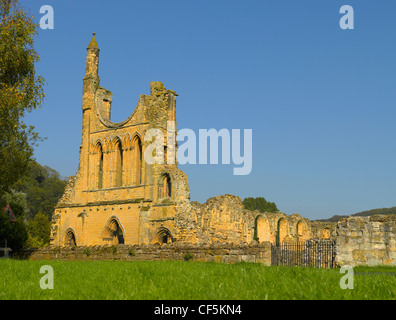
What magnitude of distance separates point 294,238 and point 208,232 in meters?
13.9

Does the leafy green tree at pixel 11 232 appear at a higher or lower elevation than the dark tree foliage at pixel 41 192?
lower

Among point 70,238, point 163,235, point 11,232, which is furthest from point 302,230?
point 11,232

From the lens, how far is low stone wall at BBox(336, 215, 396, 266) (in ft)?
60.4

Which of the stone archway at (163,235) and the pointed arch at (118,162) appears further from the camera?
the pointed arch at (118,162)

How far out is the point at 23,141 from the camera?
20.6 metres

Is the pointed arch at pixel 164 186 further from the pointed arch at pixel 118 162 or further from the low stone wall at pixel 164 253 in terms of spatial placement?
the low stone wall at pixel 164 253

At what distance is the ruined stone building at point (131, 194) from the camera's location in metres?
30.4

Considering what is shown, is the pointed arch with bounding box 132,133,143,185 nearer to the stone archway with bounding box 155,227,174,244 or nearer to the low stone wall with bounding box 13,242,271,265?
the stone archway with bounding box 155,227,174,244

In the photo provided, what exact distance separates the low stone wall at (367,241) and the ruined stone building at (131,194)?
11.2 m

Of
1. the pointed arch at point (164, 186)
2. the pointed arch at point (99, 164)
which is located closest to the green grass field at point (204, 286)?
the pointed arch at point (164, 186)

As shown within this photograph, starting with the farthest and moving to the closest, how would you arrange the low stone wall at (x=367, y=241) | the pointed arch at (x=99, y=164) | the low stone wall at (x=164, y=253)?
the pointed arch at (x=99, y=164), the low stone wall at (x=367, y=241), the low stone wall at (x=164, y=253)

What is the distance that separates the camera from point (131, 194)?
107 ft
